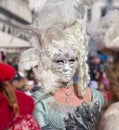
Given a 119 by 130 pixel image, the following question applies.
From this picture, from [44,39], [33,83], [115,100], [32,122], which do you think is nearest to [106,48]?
[115,100]

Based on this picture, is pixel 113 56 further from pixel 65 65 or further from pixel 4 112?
pixel 65 65

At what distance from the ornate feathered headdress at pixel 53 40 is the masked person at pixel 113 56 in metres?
0.39

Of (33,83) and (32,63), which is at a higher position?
(32,63)

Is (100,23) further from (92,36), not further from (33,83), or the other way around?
(33,83)

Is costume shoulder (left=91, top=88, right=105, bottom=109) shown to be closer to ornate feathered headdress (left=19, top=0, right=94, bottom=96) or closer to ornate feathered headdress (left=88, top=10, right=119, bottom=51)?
ornate feathered headdress (left=19, top=0, right=94, bottom=96)

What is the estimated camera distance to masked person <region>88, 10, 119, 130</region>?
145 inches

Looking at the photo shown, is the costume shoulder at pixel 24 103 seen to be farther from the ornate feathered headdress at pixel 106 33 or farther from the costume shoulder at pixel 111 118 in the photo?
the ornate feathered headdress at pixel 106 33

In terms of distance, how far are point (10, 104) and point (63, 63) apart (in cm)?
104

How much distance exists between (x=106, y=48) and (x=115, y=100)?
0.32 metres

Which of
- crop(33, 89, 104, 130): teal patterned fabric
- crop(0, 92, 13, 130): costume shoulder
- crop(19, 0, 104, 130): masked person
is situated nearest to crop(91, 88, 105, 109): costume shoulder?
crop(19, 0, 104, 130): masked person

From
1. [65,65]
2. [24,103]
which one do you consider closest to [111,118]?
[24,103]

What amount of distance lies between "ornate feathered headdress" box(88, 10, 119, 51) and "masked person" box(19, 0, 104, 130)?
14 centimetres

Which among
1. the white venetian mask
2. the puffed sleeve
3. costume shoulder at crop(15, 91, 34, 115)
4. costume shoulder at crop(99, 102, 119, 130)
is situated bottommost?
the puffed sleeve

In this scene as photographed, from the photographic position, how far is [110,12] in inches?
178
